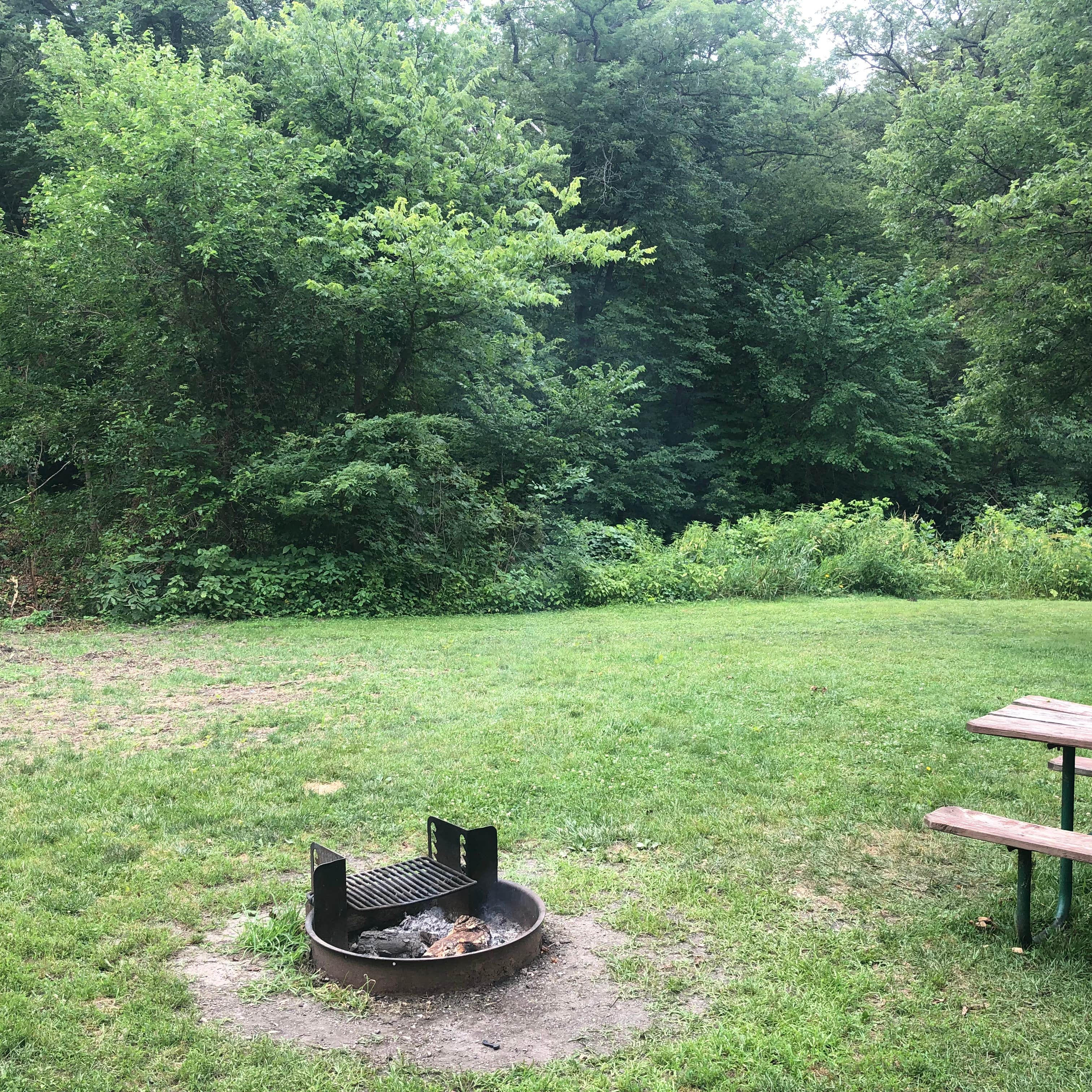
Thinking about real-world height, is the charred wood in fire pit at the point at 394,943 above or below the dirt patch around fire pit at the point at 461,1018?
above

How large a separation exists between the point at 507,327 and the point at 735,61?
35.4 ft

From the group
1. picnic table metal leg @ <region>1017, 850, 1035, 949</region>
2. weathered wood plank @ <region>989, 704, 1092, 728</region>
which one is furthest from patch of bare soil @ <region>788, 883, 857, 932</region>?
weathered wood plank @ <region>989, 704, 1092, 728</region>

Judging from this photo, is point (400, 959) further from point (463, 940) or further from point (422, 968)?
point (463, 940)

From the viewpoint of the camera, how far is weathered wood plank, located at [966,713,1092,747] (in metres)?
3.15

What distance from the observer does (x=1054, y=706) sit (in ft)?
12.2

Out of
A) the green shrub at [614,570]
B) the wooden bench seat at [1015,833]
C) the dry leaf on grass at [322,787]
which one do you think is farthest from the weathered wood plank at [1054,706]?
the green shrub at [614,570]

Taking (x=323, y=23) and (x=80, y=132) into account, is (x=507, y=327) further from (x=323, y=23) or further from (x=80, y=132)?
(x=80, y=132)

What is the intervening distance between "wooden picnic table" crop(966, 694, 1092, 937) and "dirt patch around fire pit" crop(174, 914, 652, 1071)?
154 cm

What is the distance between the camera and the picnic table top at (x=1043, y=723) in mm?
3182

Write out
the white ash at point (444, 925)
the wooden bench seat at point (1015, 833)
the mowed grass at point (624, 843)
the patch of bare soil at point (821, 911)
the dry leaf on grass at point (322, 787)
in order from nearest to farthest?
the mowed grass at point (624, 843)
the wooden bench seat at point (1015, 833)
the white ash at point (444, 925)
the patch of bare soil at point (821, 911)
the dry leaf on grass at point (322, 787)

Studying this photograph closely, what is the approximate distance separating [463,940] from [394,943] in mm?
236

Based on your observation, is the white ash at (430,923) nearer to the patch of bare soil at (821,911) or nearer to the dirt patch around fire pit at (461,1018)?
the dirt patch around fire pit at (461,1018)

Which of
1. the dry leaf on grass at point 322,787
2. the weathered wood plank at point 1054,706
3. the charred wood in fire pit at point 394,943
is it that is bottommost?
the dry leaf on grass at point 322,787

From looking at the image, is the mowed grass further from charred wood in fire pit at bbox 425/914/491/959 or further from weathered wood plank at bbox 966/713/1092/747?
weathered wood plank at bbox 966/713/1092/747
